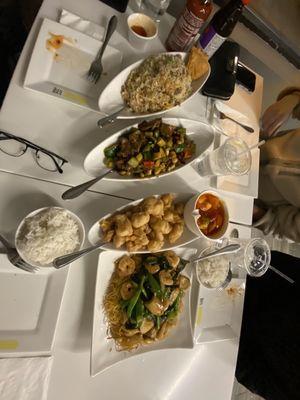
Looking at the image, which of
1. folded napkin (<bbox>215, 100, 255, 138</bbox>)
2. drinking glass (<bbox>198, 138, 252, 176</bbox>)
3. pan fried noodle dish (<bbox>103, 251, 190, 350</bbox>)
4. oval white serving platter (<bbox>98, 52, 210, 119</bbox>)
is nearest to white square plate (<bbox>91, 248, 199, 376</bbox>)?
pan fried noodle dish (<bbox>103, 251, 190, 350</bbox>)

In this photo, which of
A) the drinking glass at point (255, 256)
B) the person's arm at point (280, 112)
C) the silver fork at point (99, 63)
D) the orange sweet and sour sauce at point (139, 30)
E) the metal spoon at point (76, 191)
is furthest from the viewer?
the person's arm at point (280, 112)

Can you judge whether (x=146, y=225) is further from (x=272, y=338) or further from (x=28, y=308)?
(x=272, y=338)

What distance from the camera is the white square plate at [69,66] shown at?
976 millimetres

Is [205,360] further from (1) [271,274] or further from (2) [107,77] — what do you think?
(2) [107,77]

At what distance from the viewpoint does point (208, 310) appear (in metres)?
1.24

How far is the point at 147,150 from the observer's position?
103cm

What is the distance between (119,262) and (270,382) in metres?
0.93

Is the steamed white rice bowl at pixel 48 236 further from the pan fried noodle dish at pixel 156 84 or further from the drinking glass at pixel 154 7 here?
the drinking glass at pixel 154 7

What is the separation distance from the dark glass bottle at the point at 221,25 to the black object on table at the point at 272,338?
3.77 ft

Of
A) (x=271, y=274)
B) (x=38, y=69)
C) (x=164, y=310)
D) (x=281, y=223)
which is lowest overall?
(x=271, y=274)

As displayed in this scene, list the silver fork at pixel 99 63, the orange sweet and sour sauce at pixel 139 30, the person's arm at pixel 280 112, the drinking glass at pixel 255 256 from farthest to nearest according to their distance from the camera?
the person's arm at pixel 280 112, the drinking glass at pixel 255 256, the orange sweet and sour sauce at pixel 139 30, the silver fork at pixel 99 63

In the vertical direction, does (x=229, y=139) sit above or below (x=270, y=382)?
above

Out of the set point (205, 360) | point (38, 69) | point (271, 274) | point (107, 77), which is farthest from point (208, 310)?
point (38, 69)

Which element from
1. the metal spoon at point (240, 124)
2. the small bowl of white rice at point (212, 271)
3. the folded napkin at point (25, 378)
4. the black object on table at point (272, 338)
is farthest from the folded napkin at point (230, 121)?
the folded napkin at point (25, 378)
